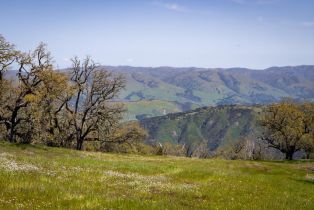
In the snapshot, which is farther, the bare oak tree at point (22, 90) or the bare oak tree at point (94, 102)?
the bare oak tree at point (94, 102)

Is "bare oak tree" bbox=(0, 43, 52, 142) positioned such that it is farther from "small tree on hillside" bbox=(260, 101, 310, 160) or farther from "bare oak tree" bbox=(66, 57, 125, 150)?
"small tree on hillside" bbox=(260, 101, 310, 160)

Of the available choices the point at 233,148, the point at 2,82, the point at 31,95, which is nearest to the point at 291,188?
the point at 31,95

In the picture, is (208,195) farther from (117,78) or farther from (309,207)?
(117,78)

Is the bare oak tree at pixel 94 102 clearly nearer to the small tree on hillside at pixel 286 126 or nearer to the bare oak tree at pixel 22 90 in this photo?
the bare oak tree at pixel 22 90

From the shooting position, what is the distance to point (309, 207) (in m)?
17.6

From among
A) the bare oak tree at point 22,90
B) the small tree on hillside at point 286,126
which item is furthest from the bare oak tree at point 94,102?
the small tree on hillside at point 286,126

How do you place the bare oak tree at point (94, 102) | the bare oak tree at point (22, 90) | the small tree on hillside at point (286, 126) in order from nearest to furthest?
the bare oak tree at point (22, 90), the bare oak tree at point (94, 102), the small tree on hillside at point (286, 126)

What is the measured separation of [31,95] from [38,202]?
162 ft

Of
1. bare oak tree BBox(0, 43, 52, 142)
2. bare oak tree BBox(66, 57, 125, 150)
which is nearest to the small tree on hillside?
bare oak tree BBox(66, 57, 125, 150)

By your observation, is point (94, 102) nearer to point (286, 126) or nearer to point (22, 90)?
point (22, 90)

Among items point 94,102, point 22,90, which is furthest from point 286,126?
point 22,90

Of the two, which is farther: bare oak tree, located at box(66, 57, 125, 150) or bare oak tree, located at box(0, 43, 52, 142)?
bare oak tree, located at box(66, 57, 125, 150)

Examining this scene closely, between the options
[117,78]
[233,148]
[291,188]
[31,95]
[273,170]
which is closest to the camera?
[291,188]

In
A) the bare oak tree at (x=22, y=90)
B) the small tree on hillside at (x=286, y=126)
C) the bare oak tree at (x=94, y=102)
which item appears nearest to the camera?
the bare oak tree at (x=22, y=90)
